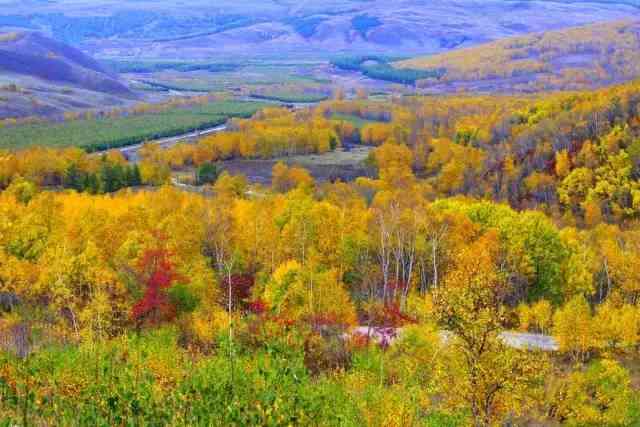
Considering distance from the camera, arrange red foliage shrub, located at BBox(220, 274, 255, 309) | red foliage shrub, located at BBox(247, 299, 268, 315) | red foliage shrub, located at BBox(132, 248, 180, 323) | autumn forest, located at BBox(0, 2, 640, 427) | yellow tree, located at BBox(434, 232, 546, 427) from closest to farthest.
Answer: yellow tree, located at BBox(434, 232, 546, 427), autumn forest, located at BBox(0, 2, 640, 427), red foliage shrub, located at BBox(132, 248, 180, 323), red foliage shrub, located at BBox(247, 299, 268, 315), red foliage shrub, located at BBox(220, 274, 255, 309)

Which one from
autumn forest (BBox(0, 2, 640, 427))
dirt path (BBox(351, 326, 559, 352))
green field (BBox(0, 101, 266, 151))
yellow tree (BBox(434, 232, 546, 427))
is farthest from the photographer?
green field (BBox(0, 101, 266, 151))

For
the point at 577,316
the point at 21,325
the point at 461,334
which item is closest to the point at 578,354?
the point at 577,316

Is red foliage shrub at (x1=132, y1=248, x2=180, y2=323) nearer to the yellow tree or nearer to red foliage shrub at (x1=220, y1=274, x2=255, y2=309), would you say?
red foliage shrub at (x1=220, y1=274, x2=255, y2=309)

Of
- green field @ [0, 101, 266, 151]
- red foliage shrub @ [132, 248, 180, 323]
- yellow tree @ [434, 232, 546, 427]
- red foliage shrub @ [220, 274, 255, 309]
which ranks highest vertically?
yellow tree @ [434, 232, 546, 427]

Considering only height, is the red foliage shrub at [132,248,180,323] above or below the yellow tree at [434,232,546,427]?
below

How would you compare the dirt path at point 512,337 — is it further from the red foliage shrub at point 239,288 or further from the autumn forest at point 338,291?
the red foliage shrub at point 239,288

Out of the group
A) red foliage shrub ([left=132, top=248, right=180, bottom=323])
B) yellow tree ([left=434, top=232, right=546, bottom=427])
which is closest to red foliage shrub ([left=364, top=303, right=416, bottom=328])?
red foliage shrub ([left=132, top=248, right=180, bottom=323])

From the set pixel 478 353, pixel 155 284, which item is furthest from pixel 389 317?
pixel 478 353

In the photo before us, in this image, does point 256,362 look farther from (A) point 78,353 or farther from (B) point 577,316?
(B) point 577,316

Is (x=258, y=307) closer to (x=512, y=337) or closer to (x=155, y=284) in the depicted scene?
(x=155, y=284)
